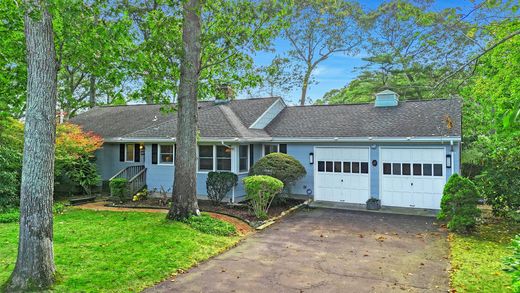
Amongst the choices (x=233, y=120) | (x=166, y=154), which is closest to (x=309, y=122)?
(x=233, y=120)

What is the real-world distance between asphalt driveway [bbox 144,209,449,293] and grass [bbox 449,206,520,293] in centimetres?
24

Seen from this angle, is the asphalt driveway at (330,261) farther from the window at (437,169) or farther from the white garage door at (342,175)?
the white garage door at (342,175)

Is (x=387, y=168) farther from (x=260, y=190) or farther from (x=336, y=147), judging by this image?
(x=260, y=190)

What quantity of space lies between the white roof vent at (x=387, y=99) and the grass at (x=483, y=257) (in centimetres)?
685

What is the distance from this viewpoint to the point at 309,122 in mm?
15992

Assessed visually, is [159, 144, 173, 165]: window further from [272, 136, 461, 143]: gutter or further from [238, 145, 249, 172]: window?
[272, 136, 461, 143]: gutter

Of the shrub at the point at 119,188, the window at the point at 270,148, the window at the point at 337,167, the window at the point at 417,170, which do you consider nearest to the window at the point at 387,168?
the window at the point at 417,170

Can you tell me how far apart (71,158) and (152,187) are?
351 cm

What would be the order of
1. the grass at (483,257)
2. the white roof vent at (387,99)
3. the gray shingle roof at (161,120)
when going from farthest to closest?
the white roof vent at (387,99) < the gray shingle roof at (161,120) < the grass at (483,257)

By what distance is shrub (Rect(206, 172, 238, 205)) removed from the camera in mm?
13047

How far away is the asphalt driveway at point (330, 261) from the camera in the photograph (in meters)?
5.77

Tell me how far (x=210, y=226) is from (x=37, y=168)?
4904 millimetres

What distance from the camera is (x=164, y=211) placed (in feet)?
38.4

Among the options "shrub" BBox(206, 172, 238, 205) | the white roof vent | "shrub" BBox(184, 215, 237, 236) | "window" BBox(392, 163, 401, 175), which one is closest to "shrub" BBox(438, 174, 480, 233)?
"window" BBox(392, 163, 401, 175)
